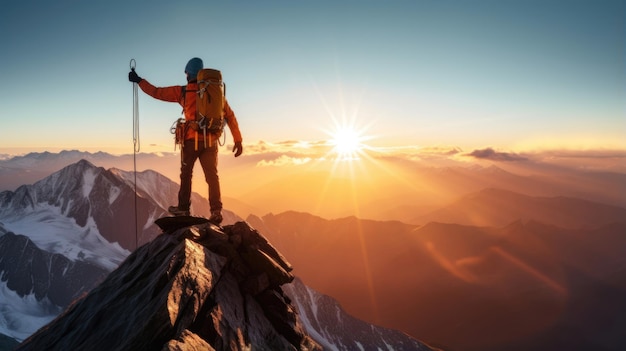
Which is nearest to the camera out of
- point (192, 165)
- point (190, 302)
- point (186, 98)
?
point (190, 302)

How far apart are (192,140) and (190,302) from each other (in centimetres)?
780

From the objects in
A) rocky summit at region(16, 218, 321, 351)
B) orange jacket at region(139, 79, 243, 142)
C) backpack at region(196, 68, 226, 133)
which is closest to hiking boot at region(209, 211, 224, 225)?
rocky summit at region(16, 218, 321, 351)

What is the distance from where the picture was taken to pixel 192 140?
16.9 m

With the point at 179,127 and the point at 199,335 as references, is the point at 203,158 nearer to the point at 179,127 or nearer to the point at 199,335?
the point at 179,127

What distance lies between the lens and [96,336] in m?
12.2

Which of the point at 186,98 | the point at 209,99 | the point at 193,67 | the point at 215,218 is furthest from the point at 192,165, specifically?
the point at 193,67

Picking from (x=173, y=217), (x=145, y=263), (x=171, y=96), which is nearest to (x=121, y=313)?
(x=145, y=263)

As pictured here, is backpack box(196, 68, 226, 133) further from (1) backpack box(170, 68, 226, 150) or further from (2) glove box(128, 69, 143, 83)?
(2) glove box(128, 69, 143, 83)

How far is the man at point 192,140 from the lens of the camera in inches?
641

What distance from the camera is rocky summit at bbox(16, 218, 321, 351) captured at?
10625mm

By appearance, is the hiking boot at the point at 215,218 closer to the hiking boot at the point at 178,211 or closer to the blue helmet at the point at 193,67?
the hiking boot at the point at 178,211

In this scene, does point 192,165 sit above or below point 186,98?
below

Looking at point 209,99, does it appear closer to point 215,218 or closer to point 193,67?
point 193,67

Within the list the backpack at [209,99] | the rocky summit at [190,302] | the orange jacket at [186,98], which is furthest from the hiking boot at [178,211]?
the backpack at [209,99]
